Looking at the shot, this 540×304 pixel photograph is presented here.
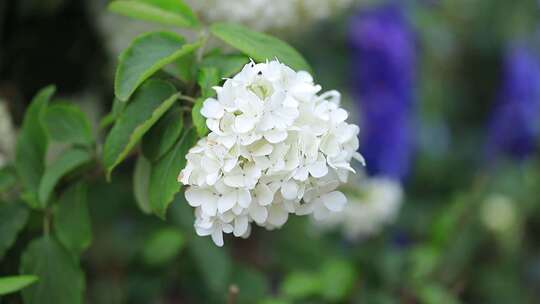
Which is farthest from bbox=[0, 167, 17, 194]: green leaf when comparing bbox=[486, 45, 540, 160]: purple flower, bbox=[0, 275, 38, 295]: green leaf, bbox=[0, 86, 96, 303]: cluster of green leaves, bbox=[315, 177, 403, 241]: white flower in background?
bbox=[486, 45, 540, 160]: purple flower

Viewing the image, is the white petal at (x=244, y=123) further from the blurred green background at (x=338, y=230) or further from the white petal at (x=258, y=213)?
the blurred green background at (x=338, y=230)

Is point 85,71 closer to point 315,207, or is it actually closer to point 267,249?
point 267,249

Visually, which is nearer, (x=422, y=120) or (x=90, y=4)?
(x=90, y=4)

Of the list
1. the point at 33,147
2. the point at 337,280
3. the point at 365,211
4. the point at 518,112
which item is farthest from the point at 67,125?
the point at 518,112

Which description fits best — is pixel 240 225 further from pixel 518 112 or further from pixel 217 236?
pixel 518 112

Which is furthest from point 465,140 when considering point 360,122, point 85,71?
point 85,71
